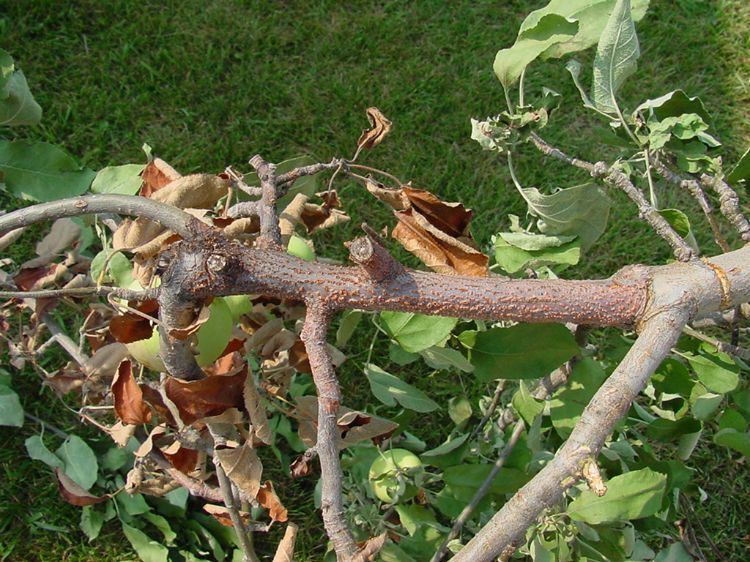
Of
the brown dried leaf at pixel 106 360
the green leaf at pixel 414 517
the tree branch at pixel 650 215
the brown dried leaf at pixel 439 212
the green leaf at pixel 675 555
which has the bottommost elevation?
the green leaf at pixel 414 517

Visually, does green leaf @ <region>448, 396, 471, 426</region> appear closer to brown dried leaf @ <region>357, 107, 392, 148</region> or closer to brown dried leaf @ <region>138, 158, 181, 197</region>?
brown dried leaf @ <region>357, 107, 392, 148</region>

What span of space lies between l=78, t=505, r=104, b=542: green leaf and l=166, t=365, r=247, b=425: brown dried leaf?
110 centimetres

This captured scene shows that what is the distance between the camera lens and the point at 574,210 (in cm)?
115

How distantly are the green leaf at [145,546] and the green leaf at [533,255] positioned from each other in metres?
1.27

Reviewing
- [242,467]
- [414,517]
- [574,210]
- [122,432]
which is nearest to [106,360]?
[122,432]

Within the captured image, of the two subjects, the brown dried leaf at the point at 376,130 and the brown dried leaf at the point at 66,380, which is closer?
the brown dried leaf at the point at 376,130

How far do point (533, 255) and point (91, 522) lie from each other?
1.52 metres

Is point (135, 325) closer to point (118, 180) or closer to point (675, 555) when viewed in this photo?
point (118, 180)

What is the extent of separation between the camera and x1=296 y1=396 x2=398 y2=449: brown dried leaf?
1011 millimetres

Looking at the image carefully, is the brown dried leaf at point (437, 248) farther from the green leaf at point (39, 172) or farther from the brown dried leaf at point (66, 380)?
the brown dried leaf at point (66, 380)

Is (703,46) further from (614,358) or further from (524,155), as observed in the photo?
(614,358)

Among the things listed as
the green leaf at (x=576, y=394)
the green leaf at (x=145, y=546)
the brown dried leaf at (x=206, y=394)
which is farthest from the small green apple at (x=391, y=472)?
the green leaf at (x=145, y=546)

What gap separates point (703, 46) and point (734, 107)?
26 centimetres

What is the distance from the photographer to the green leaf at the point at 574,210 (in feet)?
3.69
